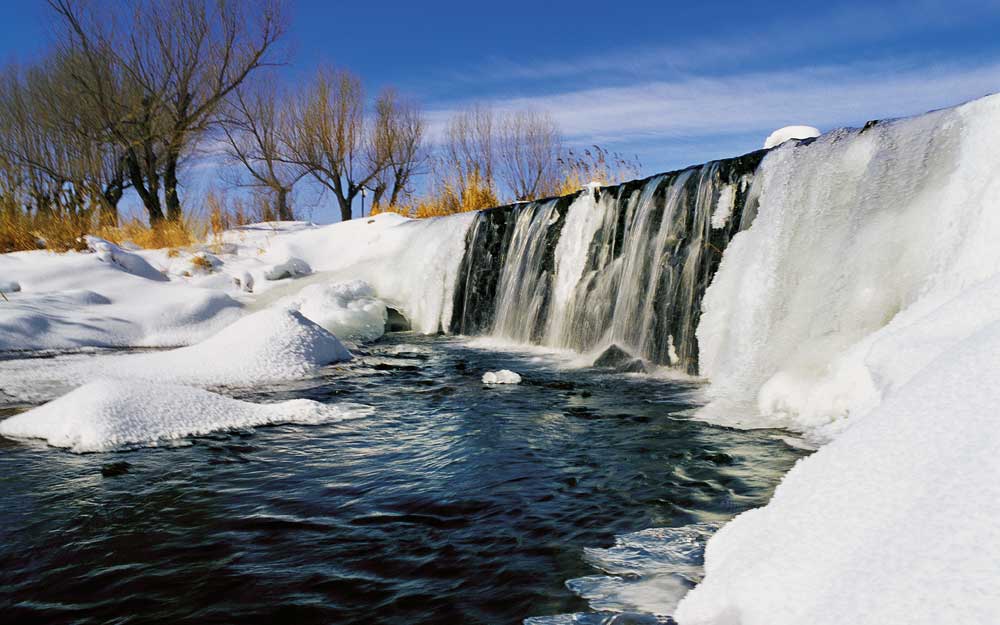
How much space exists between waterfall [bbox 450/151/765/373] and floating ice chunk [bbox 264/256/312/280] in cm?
358

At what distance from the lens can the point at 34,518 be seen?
91.0 inches

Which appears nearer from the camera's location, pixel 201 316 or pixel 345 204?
pixel 201 316

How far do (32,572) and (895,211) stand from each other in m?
4.33

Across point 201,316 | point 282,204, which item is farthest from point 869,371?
point 282,204

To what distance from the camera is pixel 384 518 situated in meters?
2.28

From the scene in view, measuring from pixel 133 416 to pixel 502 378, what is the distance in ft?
8.11

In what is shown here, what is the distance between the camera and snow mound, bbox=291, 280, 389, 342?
26.2ft

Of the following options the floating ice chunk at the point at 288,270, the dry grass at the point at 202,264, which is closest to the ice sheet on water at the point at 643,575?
the floating ice chunk at the point at 288,270

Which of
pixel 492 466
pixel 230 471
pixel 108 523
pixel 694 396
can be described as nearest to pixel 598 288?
pixel 694 396

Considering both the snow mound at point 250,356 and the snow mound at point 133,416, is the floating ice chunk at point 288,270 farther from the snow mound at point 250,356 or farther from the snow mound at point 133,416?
the snow mound at point 133,416

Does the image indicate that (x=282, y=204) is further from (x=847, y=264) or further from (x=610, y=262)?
(x=847, y=264)

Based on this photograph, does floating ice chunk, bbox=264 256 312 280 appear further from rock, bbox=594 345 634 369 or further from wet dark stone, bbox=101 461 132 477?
wet dark stone, bbox=101 461 132 477

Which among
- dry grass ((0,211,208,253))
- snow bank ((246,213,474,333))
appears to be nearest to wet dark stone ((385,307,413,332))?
snow bank ((246,213,474,333))

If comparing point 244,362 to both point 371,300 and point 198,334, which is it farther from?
point 371,300
